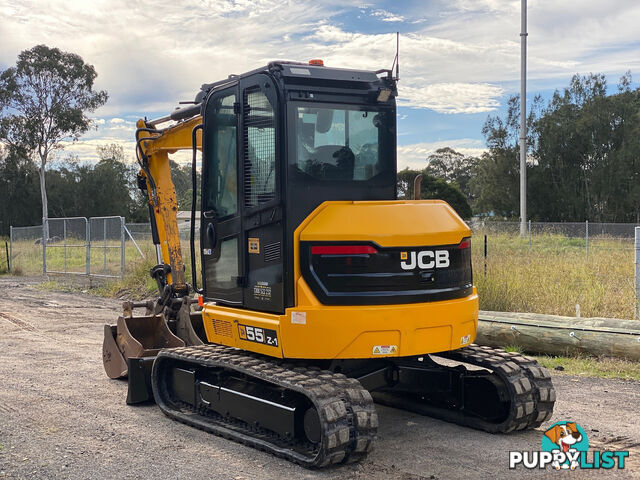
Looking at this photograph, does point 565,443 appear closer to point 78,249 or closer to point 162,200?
point 162,200

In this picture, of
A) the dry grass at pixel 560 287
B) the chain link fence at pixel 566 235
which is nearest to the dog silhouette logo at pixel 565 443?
the dry grass at pixel 560 287

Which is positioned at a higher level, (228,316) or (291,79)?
(291,79)

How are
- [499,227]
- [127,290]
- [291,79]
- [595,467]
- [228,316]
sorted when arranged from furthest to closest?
[499,227] → [127,290] → [228,316] → [291,79] → [595,467]

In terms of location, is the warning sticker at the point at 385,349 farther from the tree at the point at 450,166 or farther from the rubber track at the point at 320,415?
the tree at the point at 450,166

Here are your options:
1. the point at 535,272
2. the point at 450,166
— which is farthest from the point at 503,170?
the point at 535,272

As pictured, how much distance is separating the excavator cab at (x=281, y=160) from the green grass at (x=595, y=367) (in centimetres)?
409

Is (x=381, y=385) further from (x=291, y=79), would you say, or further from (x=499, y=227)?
(x=499, y=227)

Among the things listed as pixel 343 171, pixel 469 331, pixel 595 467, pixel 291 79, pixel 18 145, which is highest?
pixel 18 145

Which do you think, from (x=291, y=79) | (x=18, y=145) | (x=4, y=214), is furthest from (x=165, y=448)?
(x=4, y=214)

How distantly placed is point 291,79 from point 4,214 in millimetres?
63624

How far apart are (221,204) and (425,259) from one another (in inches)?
78.3

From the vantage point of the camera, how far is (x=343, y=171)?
600cm

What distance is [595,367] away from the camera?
883 cm

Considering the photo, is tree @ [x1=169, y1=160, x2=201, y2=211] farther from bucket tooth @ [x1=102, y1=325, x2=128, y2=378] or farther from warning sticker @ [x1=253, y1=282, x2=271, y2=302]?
warning sticker @ [x1=253, y1=282, x2=271, y2=302]
